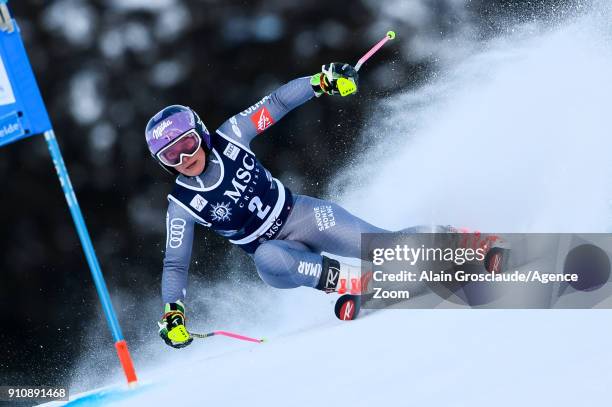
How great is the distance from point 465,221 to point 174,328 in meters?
2.13

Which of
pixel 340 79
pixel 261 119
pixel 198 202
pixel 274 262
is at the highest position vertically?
pixel 340 79

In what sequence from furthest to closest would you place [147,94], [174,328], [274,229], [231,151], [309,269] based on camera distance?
1. [147,94]
2. [274,229]
3. [231,151]
4. [309,269]
5. [174,328]

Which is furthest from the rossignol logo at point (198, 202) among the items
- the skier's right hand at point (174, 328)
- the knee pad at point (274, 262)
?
the skier's right hand at point (174, 328)

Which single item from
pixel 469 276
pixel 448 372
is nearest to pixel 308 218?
pixel 469 276

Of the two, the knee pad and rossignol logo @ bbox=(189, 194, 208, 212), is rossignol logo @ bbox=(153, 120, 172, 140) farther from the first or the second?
the knee pad

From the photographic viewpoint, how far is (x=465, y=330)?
8.93 ft

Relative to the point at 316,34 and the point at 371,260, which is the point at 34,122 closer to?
the point at 371,260

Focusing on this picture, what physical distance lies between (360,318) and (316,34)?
8.58 ft

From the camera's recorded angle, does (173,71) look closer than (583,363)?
No

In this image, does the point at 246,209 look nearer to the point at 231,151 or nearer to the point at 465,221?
the point at 231,151
